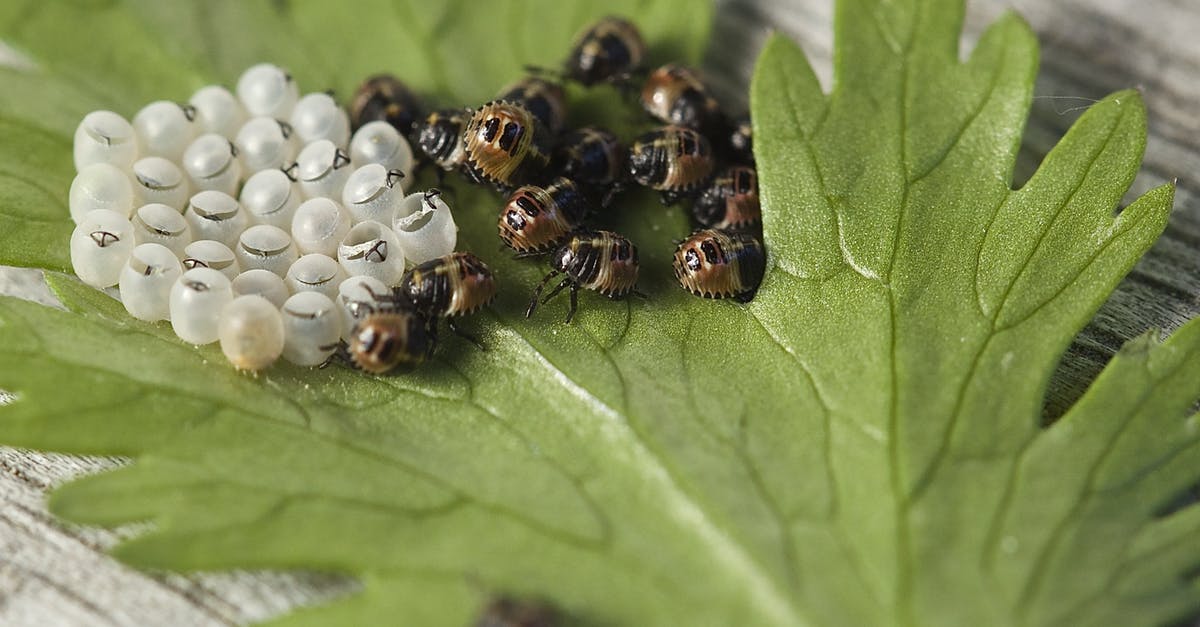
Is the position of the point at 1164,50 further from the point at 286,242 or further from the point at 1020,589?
the point at 286,242

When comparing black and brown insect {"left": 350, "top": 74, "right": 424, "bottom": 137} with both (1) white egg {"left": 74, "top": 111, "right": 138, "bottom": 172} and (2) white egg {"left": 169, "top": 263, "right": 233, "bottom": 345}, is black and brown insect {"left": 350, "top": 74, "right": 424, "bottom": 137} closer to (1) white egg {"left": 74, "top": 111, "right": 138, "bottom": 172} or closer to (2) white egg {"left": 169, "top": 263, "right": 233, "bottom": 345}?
(1) white egg {"left": 74, "top": 111, "right": 138, "bottom": 172}

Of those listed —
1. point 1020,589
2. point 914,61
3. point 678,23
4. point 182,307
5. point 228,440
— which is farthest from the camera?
point 678,23

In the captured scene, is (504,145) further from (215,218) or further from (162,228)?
(162,228)

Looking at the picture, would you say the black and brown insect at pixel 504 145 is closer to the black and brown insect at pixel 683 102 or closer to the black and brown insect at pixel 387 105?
the black and brown insect at pixel 387 105

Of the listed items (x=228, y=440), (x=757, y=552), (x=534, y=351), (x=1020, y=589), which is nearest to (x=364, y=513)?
(x=228, y=440)

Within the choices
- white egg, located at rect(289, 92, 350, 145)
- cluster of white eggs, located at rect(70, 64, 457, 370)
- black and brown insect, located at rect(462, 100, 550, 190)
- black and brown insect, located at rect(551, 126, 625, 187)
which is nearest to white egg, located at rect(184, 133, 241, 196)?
cluster of white eggs, located at rect(70, 64, 457, 370)

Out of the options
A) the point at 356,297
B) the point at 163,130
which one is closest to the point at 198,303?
the point at 356,297
